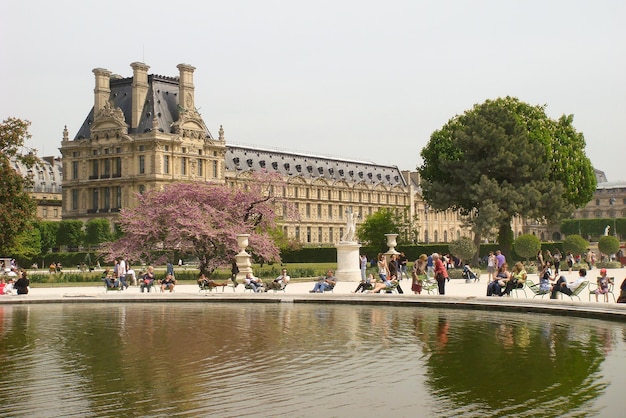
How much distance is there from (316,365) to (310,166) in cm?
9764

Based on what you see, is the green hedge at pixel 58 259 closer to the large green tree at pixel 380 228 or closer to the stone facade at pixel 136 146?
the stone facade at pixel 136 146

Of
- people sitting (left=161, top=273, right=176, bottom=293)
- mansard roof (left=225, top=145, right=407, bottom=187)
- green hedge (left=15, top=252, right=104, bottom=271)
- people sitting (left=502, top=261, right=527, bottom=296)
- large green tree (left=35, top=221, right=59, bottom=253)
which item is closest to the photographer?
people sitting (left=502, top=261, right=527, bottom=296)

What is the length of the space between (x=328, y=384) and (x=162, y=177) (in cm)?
7199

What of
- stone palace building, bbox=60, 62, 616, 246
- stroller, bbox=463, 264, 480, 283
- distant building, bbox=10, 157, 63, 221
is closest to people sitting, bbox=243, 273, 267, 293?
stroller, bbox=463, 264, 480, 283

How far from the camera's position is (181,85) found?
278 feet

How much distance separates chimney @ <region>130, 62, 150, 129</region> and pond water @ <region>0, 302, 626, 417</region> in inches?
2593

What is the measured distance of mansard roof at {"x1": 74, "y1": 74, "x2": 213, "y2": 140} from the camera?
8331 cm

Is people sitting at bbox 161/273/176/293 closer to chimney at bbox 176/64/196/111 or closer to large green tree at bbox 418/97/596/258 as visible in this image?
large green tree at bbox 418/97/596/258

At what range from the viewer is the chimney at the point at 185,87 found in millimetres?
84500

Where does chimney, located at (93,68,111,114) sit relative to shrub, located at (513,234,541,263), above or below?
above

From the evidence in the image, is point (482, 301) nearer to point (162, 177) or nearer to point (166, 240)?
point (166, 240)

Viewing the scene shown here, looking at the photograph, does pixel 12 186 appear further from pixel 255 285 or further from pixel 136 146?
pixel 136 146

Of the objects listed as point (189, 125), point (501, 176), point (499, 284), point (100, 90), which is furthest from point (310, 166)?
point (499, 284)

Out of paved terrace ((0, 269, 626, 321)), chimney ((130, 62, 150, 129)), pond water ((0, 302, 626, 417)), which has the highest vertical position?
chimney ((130, 62, 150, 129))
